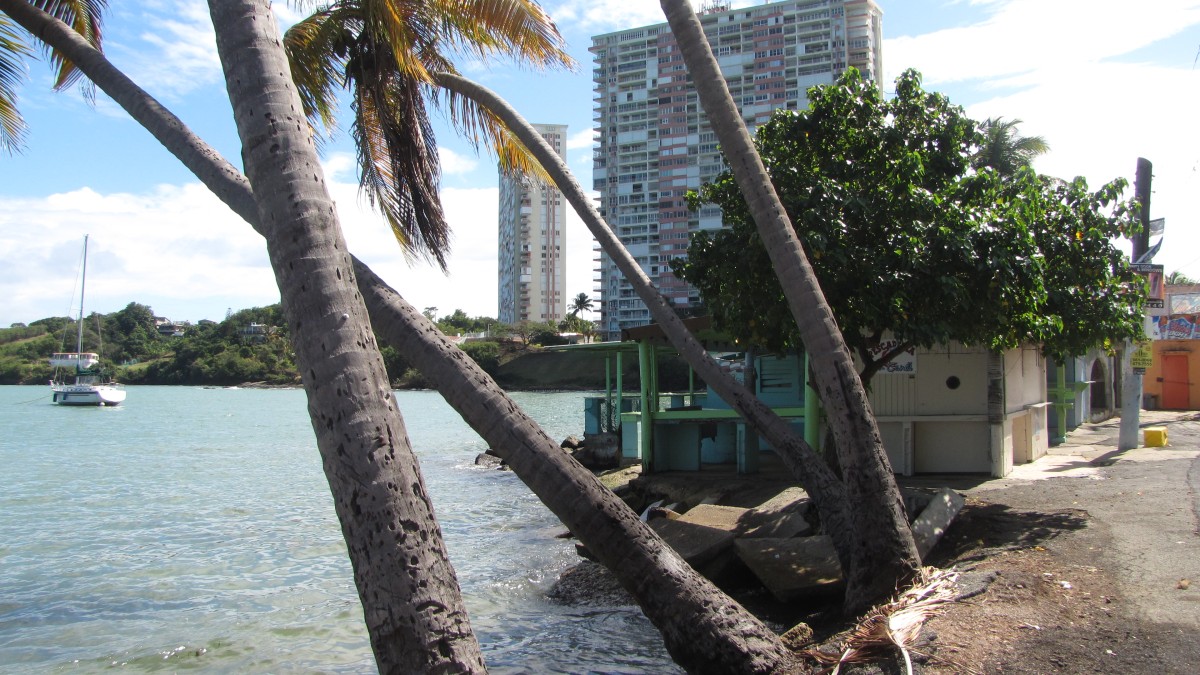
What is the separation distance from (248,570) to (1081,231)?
12620mm

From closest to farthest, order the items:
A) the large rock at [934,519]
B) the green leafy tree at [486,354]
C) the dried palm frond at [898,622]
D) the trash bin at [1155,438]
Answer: the dried palm frond at [898,622] < the large rock at [934,519] < the trash bin at [1155,438] < the green leafy tree at [486,354]

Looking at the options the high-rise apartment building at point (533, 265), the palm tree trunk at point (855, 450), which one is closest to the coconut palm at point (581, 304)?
the high-rise apartment building at point (533, 265)

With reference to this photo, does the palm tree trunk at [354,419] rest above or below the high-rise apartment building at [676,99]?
below

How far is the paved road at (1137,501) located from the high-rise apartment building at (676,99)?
85.3m

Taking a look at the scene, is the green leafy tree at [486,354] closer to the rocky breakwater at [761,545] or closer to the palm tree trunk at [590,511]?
the rocky breakwater at [761,545]

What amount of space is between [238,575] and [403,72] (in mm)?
8108

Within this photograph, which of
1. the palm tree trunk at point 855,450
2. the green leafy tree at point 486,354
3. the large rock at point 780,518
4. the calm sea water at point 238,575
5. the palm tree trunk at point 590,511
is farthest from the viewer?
the green leafy tree at point 486,354

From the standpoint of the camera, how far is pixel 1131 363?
48.6 feet

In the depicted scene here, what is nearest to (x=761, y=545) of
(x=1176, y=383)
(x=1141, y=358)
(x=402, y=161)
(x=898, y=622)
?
(x=898, y=622)

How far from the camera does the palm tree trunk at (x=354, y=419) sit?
302cm

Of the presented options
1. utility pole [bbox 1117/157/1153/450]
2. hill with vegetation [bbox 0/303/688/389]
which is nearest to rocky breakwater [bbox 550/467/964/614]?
utility pole [bbox 1117/157/1153/450]

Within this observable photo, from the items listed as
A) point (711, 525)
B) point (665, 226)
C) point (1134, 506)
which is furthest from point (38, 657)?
point (665, 226)

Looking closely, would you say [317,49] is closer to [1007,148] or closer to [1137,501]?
[1137,501]

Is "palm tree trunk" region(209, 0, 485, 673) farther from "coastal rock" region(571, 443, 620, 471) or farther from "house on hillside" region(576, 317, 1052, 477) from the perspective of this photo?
"coastal rock" region(571, 443, 620, 471)
